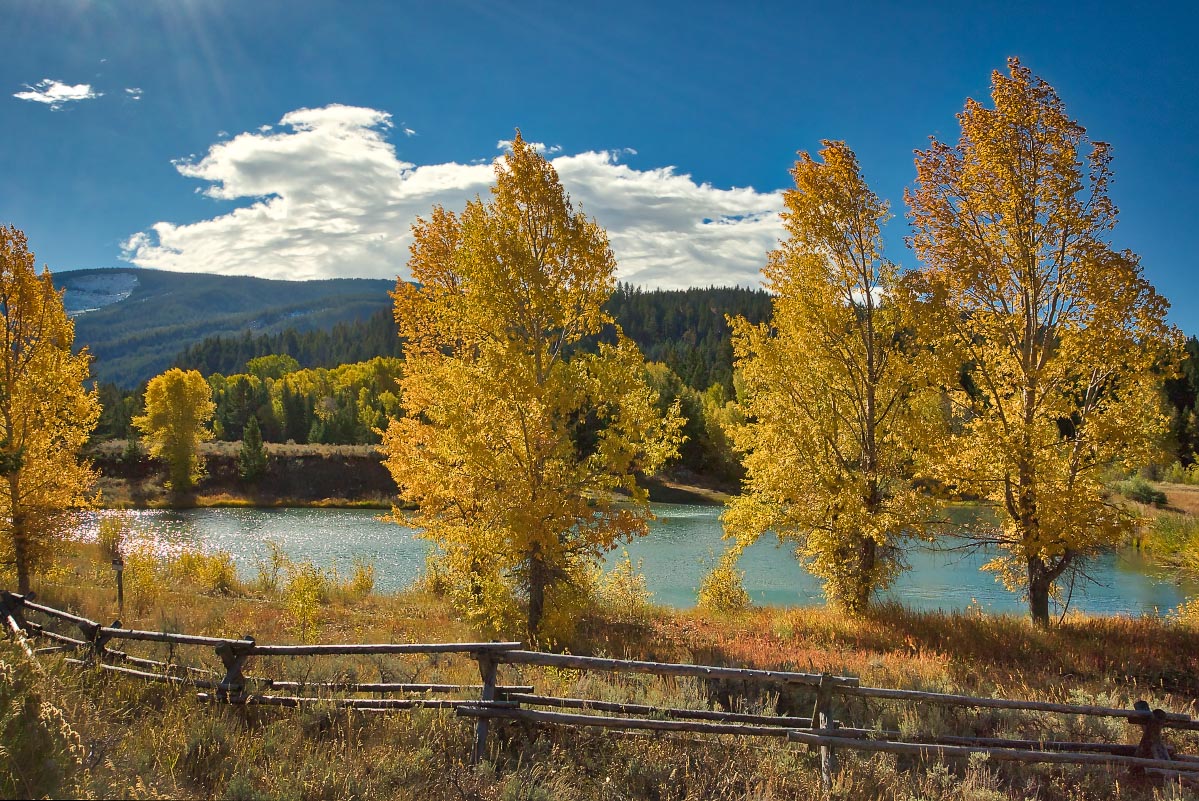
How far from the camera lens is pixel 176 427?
61719mm

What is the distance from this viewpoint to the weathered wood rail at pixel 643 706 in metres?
7.44

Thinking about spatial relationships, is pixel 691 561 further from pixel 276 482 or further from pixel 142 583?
pixel 276 482

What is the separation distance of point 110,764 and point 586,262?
34.0ft

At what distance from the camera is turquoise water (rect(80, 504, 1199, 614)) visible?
26562mm

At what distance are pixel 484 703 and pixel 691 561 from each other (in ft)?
92.0

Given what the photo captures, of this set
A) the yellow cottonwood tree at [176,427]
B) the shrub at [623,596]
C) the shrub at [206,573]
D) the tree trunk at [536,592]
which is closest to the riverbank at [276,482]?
the yellow cottonwood tree at [176,427]

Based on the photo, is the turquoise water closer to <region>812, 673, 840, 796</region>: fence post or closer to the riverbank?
the riverbank

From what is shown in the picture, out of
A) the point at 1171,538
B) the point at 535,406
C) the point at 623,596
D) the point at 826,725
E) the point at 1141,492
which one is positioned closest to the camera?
the point at 826,725

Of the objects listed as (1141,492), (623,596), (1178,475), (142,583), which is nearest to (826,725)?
(623,596)

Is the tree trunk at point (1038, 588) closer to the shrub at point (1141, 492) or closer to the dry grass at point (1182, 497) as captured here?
the dry grass at point (1182, 497)

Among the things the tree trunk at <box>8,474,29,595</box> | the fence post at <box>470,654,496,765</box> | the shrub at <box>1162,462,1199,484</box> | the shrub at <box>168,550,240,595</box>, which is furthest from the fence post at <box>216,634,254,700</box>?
the shrub at <box>1162,462,1199,484</box>

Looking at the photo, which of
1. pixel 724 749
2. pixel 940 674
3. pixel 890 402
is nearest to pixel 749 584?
pixel 890 402

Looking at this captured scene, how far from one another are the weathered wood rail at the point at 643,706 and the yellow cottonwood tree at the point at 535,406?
4.69m

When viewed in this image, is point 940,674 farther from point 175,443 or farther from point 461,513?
point 175,443
